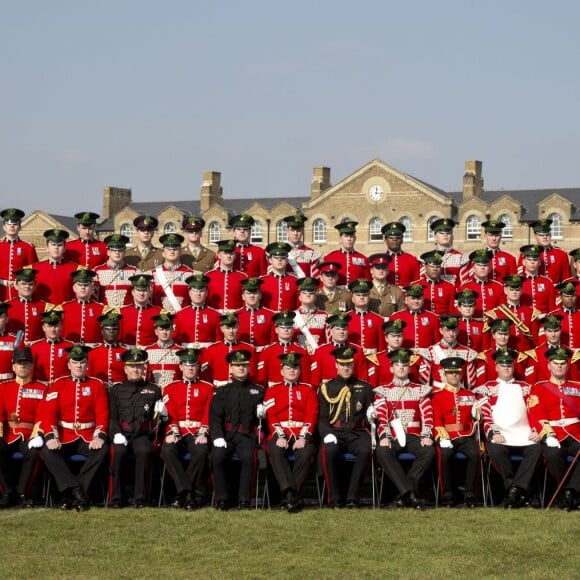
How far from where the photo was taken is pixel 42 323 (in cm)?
1138

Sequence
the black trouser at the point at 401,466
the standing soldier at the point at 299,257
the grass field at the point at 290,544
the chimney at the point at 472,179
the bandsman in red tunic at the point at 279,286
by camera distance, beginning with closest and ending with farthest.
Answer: the grass field at the point at 290,544 → the black trouser at the point at 401,466 → the bandsman in red tunic at the point at 279,286 → the standing soldier at the point at 299,257 → the chimney at the point at 472,179

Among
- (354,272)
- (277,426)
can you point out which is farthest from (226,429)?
(354,272)

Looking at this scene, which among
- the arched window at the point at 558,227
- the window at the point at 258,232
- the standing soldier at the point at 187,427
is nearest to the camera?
the standing soldier at the point at 187,427

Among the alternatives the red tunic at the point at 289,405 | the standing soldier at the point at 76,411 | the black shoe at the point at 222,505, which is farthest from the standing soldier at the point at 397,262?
the standing soldier at the point at 76,411

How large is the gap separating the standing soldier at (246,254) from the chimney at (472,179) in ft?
138

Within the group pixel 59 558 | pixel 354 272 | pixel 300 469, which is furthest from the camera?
pixel 354 272

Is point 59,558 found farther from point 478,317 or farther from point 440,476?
point 478,317

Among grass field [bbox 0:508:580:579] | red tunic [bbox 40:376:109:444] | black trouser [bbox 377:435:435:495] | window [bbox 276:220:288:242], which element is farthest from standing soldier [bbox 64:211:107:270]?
window [bbox 276:220:288:242]

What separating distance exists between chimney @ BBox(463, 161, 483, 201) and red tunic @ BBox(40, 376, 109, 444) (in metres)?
44.7

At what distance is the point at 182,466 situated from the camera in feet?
33.6

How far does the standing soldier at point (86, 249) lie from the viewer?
492 inches

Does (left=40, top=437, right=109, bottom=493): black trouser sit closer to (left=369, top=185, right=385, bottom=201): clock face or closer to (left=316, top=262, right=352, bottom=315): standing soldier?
(left=316, top=262, right=352, bottom=315): standing soldier

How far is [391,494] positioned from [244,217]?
12.3 feet

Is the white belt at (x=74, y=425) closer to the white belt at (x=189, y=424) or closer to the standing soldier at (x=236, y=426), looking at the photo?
the white belt at (x=189, y=424)
